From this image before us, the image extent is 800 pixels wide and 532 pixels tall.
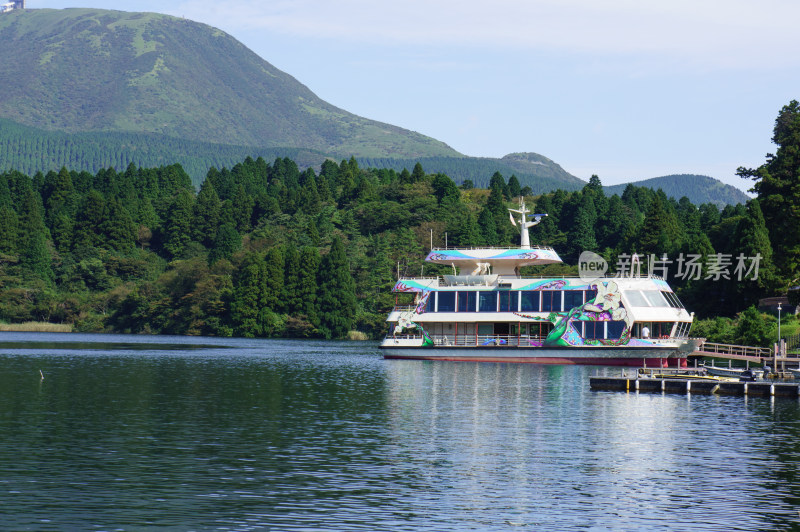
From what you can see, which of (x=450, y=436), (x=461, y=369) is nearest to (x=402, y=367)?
(x=461, y=369)

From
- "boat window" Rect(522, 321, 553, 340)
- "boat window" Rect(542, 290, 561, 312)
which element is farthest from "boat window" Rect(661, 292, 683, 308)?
"boat window" Rect(522, 321, 553, 340)

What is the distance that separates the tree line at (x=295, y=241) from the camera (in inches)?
3930

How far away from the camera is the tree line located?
9981 centimetres

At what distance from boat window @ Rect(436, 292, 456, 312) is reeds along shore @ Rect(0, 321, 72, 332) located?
78.0 meters

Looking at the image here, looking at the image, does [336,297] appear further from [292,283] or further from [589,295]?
[589,295]

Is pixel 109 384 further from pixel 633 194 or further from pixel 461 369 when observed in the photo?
pixel 633 194

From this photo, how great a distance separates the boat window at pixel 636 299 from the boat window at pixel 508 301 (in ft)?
24.5

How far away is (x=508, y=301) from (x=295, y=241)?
257ft

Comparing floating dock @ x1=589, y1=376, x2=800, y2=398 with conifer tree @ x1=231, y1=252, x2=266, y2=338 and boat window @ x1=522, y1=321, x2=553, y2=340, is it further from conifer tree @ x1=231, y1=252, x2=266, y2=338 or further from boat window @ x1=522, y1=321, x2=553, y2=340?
conifer tree @ x1=231, y1=252, x2=266, y2=338

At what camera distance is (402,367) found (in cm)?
6550

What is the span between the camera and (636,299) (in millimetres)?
66000

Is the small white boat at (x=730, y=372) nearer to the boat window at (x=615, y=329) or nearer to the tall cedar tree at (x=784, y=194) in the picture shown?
the boat window at (x=615, y=329)

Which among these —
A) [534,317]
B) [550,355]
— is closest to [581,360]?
[550,355]

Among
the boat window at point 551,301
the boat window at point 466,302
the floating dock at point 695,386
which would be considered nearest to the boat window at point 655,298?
the boat window at point 551,301
